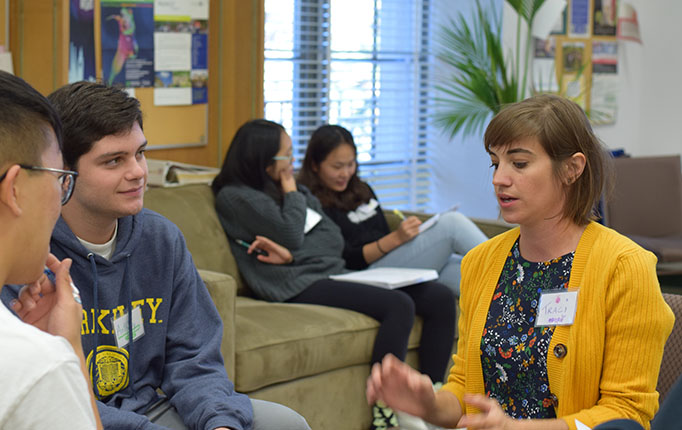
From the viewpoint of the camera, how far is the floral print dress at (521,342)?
5.16 ft

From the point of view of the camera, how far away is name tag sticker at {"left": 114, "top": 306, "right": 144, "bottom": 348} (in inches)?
73.9

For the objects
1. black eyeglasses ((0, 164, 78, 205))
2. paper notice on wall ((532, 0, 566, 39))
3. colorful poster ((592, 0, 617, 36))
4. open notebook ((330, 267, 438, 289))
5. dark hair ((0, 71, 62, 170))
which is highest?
colorful poster ((592, 0, 617, 36))

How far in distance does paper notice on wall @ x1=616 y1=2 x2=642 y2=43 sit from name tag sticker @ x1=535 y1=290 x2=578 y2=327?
17.3 ft

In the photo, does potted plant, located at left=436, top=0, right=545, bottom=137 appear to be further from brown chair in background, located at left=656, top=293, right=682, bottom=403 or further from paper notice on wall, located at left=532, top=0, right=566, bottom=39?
brown chair in background, located at left=656, top=293, right=682, bottom=403

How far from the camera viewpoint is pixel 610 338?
1.52 metres

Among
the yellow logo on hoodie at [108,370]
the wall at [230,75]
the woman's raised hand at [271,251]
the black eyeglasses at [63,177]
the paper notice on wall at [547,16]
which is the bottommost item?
the yellow logo on hoodie at [108,370]

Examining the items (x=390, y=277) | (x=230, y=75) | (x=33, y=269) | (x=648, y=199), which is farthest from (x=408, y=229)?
(x=33, y=269)

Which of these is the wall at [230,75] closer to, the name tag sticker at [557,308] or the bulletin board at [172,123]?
the bulletin board at [172,123]

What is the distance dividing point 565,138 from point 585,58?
4866 mm

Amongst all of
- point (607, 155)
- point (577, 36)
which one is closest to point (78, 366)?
point (607, 155)

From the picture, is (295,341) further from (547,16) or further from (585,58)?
(585,58)

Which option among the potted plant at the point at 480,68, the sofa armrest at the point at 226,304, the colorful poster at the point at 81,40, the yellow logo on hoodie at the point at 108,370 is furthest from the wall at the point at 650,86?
the yellow logo on hoodie at the point at 108,370

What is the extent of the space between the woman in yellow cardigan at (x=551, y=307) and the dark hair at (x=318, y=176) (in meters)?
2.12

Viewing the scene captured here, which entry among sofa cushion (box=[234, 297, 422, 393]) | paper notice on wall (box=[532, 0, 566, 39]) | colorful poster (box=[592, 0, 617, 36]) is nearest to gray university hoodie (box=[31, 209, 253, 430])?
sofa cushion (box=[234, 297, 422, 393])
